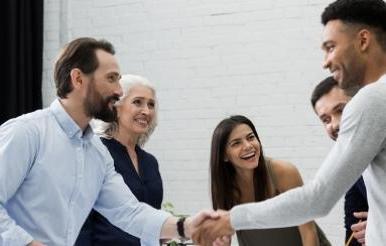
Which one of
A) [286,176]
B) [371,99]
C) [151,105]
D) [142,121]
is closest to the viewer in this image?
[371,99]

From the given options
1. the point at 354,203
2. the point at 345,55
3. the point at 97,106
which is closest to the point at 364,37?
the point at 345,55

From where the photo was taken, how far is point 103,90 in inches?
112

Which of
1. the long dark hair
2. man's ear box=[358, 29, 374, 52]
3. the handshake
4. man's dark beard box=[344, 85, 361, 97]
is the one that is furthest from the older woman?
man's ear box=[358, 29, 374, 52]

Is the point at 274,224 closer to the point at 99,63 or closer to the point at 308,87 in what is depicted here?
the point at 99,63

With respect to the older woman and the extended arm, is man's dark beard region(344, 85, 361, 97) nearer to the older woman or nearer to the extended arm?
the extended arm

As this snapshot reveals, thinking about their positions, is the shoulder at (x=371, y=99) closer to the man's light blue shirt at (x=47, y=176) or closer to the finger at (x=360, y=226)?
the finger at (x=360, y=226)

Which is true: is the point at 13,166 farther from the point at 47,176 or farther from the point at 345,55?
the point at 345,55

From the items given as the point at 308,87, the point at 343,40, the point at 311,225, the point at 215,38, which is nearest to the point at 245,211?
the point at 343,40

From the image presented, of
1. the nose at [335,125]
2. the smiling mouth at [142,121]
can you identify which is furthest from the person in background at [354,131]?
the smiling mouth at [142,121]

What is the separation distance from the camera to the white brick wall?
4.64 m

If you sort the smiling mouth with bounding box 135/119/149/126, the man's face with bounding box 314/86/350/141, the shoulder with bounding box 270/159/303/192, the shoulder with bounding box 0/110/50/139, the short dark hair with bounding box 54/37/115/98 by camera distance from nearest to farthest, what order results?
the shoulder with bounding box 0/110/50/139, the man's face with bounding box 314/86/350/141, the short dark hair with bounding box 54/37/115/98, the shoulder with bounding box 270/159/303/192, the smiling mouth with bounding box 135/119/149/126

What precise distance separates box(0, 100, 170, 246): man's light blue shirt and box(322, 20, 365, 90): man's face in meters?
1.06

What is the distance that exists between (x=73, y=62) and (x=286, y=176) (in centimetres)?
112

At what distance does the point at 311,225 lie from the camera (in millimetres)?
3141
